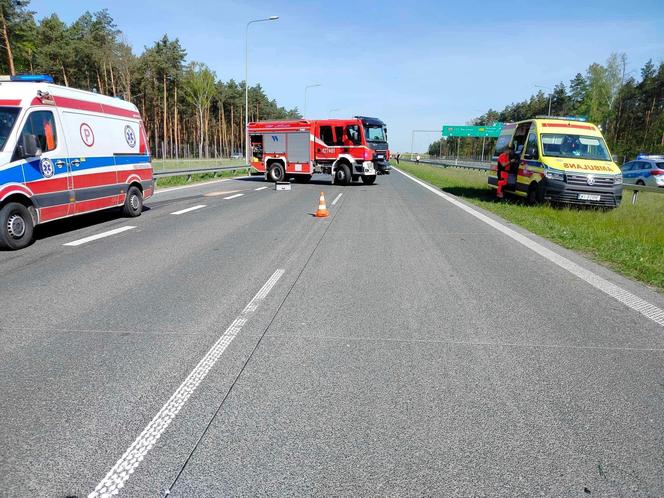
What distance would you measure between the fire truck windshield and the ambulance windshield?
720 inches

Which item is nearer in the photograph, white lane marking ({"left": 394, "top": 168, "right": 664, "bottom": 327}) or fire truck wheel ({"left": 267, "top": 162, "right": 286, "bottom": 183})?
white lane marking ({"left": 394, "top": 168, "right": 664, "bottom": 327})

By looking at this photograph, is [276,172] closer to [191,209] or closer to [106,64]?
[191,209]

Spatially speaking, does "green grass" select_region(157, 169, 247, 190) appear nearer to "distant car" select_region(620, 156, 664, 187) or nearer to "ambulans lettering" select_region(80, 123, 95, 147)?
"ambulans lettering" select_region(80, 123, 95, 147)

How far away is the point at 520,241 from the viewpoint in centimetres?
916

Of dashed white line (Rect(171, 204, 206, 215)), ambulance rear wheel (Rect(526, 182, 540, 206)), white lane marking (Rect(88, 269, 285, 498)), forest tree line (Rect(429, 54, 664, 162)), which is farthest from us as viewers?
forest tree line (Rect(429, 54, 664, 162))

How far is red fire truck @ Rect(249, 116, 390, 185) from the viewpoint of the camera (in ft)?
79.7

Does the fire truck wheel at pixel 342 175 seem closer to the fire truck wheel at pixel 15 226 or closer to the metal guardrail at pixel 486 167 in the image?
the metal guardrail at pixel 486 167

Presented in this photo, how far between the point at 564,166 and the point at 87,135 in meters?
12.2

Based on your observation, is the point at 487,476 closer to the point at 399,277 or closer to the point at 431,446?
the point at 431,446

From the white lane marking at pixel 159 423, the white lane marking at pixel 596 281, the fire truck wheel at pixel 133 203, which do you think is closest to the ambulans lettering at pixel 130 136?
the fire truck wheel at pixel 133 203

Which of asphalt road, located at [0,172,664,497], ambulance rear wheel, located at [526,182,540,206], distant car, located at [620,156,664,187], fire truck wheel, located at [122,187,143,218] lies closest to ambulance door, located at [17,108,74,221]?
asphalt road, located at [0,172,664,497]

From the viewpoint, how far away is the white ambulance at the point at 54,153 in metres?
7.67

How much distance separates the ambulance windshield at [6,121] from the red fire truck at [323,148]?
703 inches

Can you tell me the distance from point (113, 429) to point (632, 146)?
71728 millimetres
